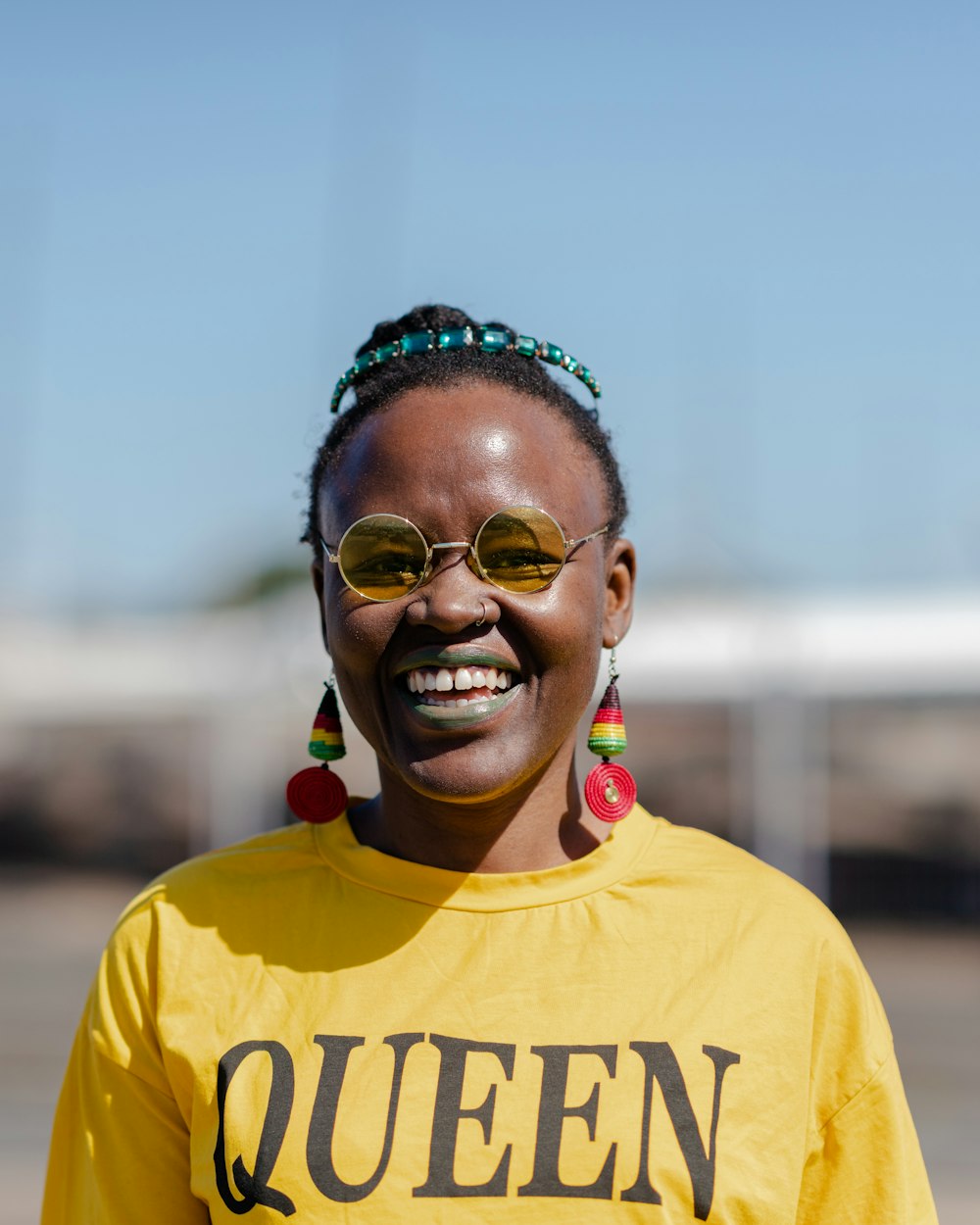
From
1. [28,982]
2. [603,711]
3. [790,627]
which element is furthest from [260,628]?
[603,711]

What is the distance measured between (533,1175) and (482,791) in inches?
20.1

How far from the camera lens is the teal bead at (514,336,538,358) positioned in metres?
2.18

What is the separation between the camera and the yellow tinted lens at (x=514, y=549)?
6.34 ft

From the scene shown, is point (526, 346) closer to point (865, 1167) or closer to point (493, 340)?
point (493, 340)

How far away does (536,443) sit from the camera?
6.63ft

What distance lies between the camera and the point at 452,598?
75.5 inches

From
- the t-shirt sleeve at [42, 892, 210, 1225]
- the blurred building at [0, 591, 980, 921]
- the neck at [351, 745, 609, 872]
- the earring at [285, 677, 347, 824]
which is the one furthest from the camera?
the blurred building at [0, 591, 980, 921]

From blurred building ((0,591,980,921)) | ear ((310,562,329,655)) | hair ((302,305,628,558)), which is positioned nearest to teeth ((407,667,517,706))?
ear ((310,562,329,655))

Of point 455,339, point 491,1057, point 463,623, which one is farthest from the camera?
point 455,339

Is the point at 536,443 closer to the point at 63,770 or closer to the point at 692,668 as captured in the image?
the point at 692,668

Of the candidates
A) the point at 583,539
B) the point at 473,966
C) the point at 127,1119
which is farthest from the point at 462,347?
the point at 127,1119

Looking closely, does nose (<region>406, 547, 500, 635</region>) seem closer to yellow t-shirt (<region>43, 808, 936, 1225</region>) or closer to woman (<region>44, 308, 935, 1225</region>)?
woman (<region>44, 308, 935, 1225</region>)

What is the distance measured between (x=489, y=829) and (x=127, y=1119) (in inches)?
25.8

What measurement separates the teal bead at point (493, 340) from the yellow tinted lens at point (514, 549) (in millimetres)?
338
